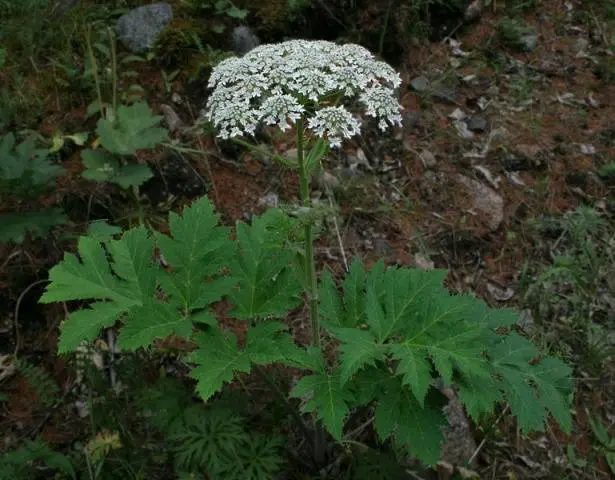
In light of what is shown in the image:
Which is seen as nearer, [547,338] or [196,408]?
[196,408]

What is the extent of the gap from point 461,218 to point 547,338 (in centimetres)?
112

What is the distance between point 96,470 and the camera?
247 cm

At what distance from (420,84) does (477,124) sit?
0.63 metres

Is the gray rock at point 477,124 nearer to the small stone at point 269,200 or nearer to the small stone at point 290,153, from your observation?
the small stone at point 290,153

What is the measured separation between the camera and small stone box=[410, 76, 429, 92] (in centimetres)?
492

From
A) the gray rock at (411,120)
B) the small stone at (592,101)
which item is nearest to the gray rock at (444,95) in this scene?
the gray rock at (411,120)

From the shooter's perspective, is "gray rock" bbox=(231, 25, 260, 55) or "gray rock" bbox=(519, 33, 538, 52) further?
"gray rock" bbox=(519, 33, 538, 52)

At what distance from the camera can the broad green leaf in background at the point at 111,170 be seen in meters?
3.35

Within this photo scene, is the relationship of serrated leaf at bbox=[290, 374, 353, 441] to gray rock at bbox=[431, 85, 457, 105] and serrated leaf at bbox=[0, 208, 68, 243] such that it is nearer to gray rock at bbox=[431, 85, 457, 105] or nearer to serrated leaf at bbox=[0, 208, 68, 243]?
serrated leaf at bbox=[0, 208, 68, 243]

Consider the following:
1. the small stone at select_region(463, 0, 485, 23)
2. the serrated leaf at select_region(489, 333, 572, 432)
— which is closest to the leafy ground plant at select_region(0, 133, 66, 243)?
the serrated leaf at select_region(489, 333, 572, 432)

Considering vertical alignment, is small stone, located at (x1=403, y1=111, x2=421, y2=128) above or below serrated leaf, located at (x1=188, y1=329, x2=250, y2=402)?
below

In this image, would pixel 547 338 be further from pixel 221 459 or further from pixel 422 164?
pixel 221 459

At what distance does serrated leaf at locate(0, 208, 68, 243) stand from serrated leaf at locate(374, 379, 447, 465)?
2.01 metres

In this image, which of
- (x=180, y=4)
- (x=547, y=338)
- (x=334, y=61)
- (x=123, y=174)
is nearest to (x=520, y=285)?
(x=547, y=338)
